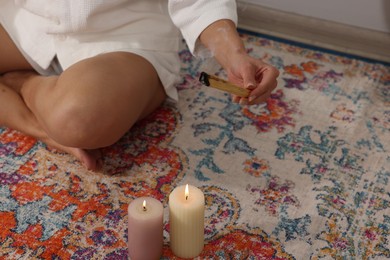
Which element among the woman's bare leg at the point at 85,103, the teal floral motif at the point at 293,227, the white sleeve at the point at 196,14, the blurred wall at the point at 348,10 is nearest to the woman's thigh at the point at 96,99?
the woman's bare leg at the point at 85,103

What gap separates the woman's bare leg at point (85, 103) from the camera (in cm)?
132

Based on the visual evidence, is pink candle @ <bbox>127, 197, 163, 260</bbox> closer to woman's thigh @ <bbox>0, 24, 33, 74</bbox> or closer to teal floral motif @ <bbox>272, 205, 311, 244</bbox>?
teal floral motif @ <bbox>272, 205, 311, 244</bbox>

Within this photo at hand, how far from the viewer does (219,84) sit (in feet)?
3.73

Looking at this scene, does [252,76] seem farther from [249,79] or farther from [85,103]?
[85,103]

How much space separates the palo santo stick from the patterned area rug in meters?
0.27

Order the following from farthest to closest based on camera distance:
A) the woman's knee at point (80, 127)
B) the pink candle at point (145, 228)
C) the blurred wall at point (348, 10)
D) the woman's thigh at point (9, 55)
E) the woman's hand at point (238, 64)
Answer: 1. the blurred wall at point (348, 10)
2. the woman's thigh at point (9, 55)
3. the woman's knee at point (80, 127)
4. the woman's hand at point (238, 64)
5. the pink candle at point (145, 228)

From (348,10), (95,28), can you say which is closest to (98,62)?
(95,28)

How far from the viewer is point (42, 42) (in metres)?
1.48

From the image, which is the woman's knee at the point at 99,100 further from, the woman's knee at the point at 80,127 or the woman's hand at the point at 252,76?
the woman's hand at the point at 252,76

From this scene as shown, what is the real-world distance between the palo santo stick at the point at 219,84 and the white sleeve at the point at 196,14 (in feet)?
0.61

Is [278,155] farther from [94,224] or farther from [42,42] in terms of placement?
[42,42]

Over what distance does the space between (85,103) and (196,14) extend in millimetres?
280

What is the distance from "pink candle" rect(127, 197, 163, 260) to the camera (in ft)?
3.64

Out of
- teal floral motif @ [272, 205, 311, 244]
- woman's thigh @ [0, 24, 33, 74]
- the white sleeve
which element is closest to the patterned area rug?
teal floral motif @ [272, 205, 311, 244]
